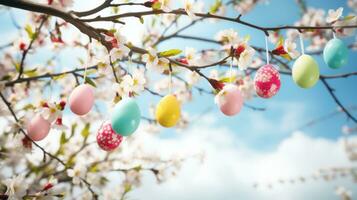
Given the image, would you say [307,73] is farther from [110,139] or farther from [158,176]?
[158,176]

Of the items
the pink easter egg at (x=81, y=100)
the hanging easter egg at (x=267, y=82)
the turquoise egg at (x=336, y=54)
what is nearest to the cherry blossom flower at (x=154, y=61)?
the pink easter egg at (x=81, y=100)

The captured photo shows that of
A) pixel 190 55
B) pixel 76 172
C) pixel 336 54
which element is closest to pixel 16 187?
pixel 76 172

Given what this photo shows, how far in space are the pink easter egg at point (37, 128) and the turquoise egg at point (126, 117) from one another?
0.59 m

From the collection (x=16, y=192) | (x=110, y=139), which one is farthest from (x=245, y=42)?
(x=16, y=192)

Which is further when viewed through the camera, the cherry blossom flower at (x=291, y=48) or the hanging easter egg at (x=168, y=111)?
the cherry blossom flower at (x=291, y=48)

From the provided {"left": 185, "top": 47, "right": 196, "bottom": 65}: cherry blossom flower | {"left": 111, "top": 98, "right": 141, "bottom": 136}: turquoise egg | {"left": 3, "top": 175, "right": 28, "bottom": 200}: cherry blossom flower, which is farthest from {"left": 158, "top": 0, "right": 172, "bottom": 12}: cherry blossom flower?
{"left": 3, "top": 175, "right": 28, "bottom": 200}: cherry blossom flower

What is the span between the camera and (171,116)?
4.61 ft

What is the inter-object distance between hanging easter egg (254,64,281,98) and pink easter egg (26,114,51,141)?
1.08 meters

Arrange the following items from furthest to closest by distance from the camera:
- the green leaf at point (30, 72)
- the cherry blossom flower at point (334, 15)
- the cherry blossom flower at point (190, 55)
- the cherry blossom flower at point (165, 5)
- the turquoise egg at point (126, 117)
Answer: the green leaf at point (30, 72) → the cherry blossom flower at point (190, 55) → the cherry blossom flower at point (334, 15) → the cherry blossom flower at point (165, 5) → the turquoise egg at point (126, 117)

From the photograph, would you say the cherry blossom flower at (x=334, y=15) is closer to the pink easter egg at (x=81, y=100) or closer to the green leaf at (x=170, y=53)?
the green leaf at (x=170, y=53)

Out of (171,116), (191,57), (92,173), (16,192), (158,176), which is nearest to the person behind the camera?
(171,116)

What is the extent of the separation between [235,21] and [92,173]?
85.4 inches

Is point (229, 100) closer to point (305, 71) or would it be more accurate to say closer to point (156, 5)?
point (305, 71)

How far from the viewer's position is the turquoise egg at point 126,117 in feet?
4.41
